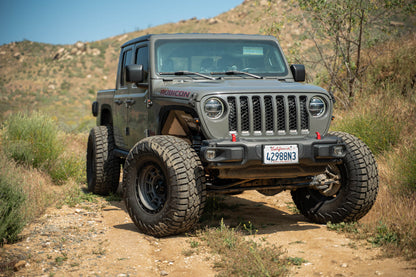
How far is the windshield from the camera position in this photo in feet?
18.8

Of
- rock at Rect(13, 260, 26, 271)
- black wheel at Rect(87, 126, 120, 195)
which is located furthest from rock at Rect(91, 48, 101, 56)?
rock at Rect(13, 260, 26, 271)

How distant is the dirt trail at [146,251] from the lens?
153 inches

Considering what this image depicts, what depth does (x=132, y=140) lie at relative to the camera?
638 cm

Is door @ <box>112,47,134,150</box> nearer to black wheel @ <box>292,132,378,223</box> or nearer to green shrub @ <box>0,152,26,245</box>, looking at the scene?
green shrub @ <box>0,152,26,245</box>

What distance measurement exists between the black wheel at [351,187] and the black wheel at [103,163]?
3.27m

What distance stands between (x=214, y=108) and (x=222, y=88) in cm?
22

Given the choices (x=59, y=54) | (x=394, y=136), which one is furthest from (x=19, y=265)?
(x=59, y=54)

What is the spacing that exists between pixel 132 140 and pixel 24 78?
145 feet

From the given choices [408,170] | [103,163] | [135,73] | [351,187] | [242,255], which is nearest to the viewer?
[242,255]

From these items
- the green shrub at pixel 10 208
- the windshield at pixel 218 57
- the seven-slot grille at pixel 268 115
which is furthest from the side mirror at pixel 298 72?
the green shrub at pixel 10 208

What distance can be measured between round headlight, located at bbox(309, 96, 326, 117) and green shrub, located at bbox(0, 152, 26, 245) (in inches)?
121

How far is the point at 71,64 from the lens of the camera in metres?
51.6

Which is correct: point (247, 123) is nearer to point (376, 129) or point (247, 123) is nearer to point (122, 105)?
point (122, 105)

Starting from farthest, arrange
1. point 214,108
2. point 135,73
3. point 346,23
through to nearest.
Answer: point 346,23 < point 135,73 < point 214,108
